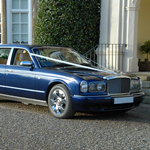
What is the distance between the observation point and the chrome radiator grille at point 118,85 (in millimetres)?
5715

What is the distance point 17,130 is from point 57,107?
1.18 metres

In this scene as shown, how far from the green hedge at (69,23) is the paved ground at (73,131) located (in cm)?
540

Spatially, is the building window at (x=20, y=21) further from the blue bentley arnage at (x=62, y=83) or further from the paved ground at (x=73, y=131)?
the paved ground at (x=73, y=131)

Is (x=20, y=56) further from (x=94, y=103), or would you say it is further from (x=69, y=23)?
(x=69, y=23)

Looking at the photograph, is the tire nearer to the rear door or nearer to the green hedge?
the rear door

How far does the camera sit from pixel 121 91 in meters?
5.86

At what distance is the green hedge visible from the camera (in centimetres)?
1144

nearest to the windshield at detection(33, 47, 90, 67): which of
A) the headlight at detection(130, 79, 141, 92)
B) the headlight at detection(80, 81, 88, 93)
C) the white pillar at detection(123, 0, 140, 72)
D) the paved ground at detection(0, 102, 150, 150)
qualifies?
the paved ground at detection(0, 102, 150, 150)

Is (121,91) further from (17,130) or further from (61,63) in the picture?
(17,130)

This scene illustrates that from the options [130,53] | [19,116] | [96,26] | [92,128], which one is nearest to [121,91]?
[92,128]

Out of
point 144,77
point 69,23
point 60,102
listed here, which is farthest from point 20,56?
point 69,23

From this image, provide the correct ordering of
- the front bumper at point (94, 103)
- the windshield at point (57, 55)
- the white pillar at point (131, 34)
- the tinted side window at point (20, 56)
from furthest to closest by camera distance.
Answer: the white pillar at point (131, 34) → the tinted side window at point (20, 56) → the windshield at point (57, 55) → the front bumper at point (94, 103)

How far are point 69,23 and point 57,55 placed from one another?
473 centimetres

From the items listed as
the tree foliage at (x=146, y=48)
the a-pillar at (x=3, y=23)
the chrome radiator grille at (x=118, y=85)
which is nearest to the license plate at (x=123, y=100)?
the chrome radiator grille at (x=118, y=85)
